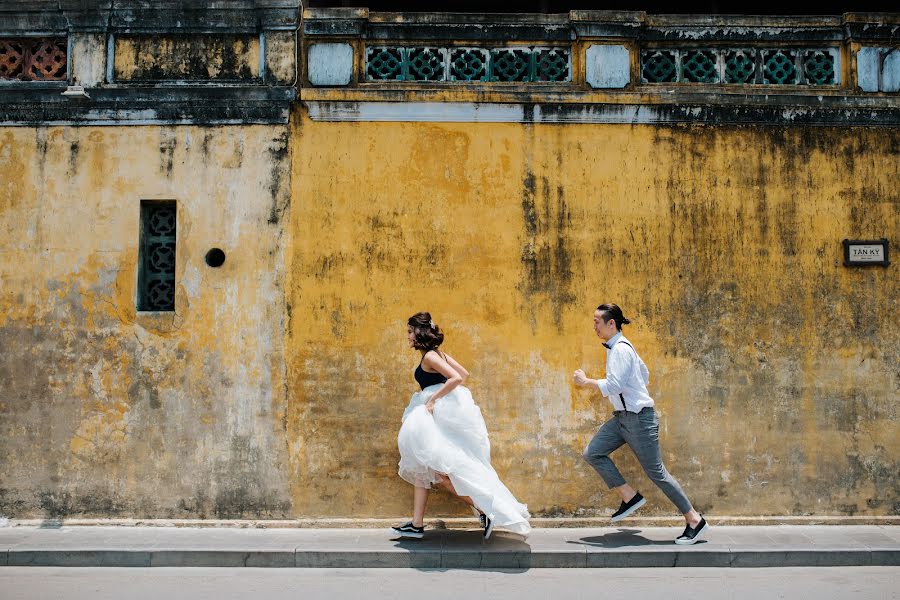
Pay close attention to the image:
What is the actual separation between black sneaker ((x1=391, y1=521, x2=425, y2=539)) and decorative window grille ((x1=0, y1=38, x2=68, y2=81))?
5.13 m

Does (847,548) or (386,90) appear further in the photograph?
(386,90)

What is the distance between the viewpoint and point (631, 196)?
7.72 metres

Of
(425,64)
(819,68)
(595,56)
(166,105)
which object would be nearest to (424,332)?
(425,64)

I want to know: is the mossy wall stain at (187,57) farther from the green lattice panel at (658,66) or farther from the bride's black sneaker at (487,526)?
the bride's black sneaker at (487,526)

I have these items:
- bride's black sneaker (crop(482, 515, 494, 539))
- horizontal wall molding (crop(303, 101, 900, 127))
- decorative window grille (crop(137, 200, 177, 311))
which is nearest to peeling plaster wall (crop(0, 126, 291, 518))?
decorative window grille (crop(137, 200, 177, 311))

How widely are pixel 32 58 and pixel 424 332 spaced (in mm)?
4579

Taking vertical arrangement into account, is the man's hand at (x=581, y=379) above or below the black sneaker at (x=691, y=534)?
above

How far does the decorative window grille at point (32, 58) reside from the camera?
792 cm

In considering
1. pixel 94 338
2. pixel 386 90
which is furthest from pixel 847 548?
pixel 94 338

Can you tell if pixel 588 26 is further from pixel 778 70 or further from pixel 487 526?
pixel 487 526

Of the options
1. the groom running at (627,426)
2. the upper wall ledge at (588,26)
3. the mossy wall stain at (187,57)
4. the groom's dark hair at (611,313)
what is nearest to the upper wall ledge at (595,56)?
the upper wall ledge at (588,26)

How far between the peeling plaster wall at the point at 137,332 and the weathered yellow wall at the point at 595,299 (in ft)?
1.10

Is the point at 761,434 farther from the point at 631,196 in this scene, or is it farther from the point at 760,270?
the point at 631,196

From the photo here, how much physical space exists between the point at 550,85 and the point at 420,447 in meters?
3.52
